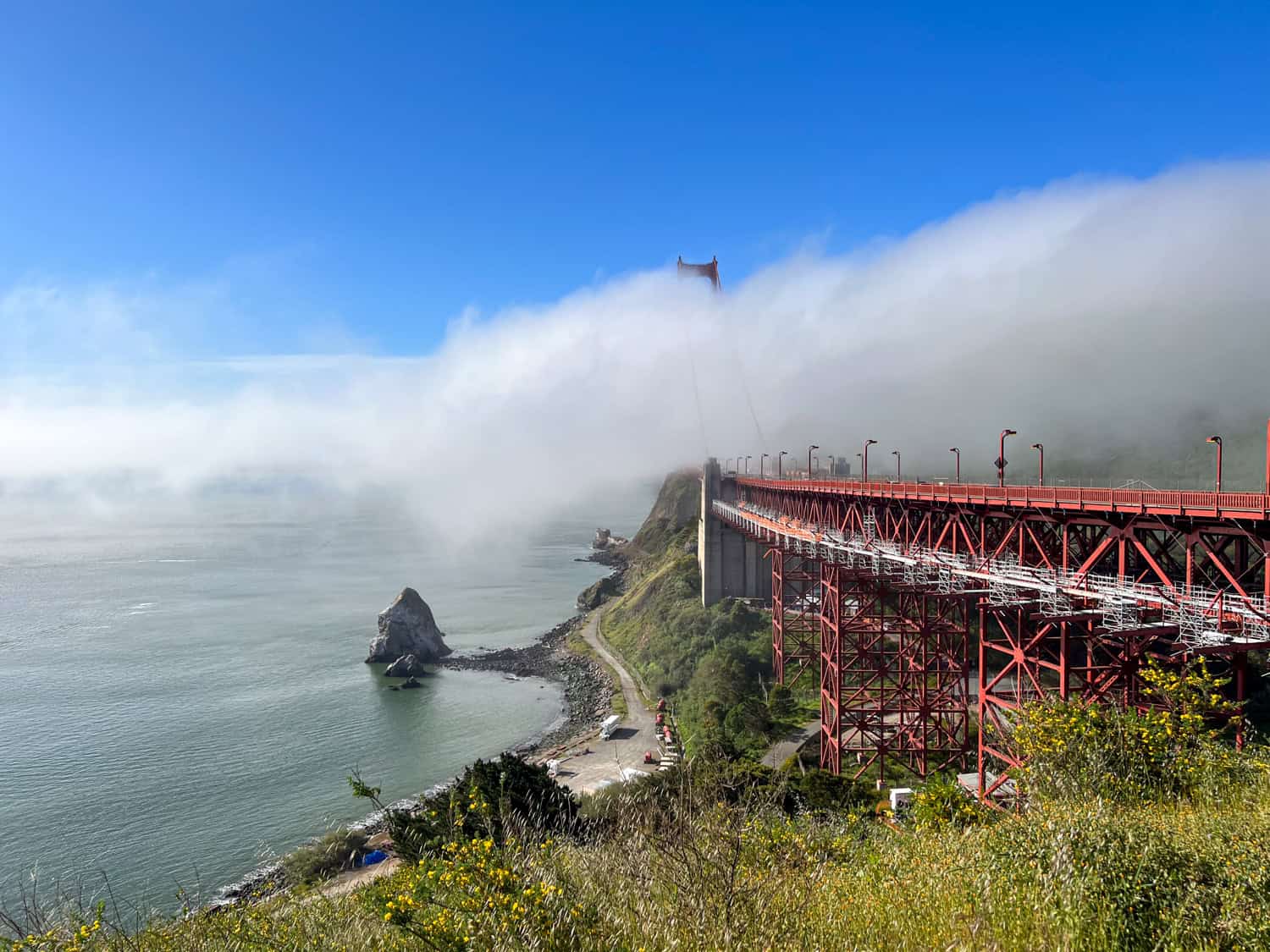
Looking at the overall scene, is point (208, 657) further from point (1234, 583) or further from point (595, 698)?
point (1234, 583)

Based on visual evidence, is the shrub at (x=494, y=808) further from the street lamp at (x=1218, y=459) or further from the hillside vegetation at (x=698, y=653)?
the street lamp at (x=1218, y=459)

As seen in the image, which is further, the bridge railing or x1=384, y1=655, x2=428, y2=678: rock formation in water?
x1=384, y1=655, x2=428, y2=678: rock formation in water

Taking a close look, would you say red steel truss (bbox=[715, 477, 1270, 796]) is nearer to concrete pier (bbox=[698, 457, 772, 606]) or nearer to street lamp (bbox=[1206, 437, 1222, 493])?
street lamp (bbox=[1206, 437, 1222, 493])

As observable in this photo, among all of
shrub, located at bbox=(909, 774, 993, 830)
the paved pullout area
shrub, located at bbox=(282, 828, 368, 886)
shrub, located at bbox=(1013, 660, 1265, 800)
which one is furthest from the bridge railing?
shrub, located at bbox=(282, 828, 368, 886)

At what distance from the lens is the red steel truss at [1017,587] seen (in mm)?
12836

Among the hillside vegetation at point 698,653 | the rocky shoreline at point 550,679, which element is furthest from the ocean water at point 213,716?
the hillside vegetation at point 698,653

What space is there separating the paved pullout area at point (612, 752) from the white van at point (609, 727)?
0.24m

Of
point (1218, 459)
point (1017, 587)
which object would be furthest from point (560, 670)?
point (1218, 459)

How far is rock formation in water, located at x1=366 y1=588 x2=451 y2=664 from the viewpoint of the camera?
5294 cm

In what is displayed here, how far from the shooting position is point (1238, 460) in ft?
233

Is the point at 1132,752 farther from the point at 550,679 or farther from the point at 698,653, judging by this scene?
the point at 550,679

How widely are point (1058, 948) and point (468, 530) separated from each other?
499 ft

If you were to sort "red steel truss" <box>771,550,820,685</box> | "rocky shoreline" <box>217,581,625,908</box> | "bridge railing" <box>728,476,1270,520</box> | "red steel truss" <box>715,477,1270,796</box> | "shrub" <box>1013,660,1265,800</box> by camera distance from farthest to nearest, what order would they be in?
"red steel truss" <box>771,550,820,685</box> < "rocky shoreline" <box>217,581,625,908</box> < "red steel truss" <box>715,477,1270,796</box> < "bridge railing" <box>728,476,1270,520</box> < "shrub" <box>1013,660,1265,800</box>

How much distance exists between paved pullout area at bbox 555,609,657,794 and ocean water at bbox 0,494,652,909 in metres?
4.58
